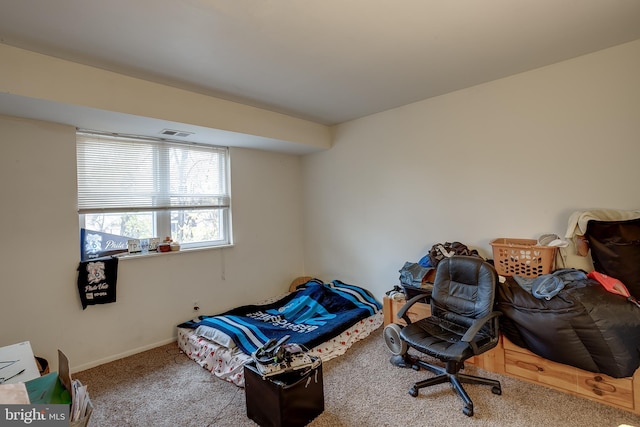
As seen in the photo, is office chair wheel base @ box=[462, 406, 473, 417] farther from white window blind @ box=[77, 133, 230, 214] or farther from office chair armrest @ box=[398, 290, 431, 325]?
white window blind @ box=[77, 133, 230, 214]

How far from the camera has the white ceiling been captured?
1707mm

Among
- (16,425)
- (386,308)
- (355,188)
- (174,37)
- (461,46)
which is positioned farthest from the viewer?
(355,188)

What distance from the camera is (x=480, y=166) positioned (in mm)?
Result: 2961

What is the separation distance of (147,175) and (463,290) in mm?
3276

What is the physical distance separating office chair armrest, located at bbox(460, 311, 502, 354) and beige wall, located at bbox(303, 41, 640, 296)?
0.97 m

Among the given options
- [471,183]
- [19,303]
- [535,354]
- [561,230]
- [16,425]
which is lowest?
[535,354]

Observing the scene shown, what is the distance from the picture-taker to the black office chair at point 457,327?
2000 mm

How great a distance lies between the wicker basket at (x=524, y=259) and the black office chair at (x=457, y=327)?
381 mm

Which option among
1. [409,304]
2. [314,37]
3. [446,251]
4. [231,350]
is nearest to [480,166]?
[446,251]

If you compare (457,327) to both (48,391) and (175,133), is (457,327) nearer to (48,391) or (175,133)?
(48,391)

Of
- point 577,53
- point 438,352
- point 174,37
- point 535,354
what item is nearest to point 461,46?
point 577,53

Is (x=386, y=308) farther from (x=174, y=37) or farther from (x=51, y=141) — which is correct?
(x=51, y=141)

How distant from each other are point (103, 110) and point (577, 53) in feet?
12.3

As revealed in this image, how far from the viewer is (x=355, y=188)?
13.0ft
